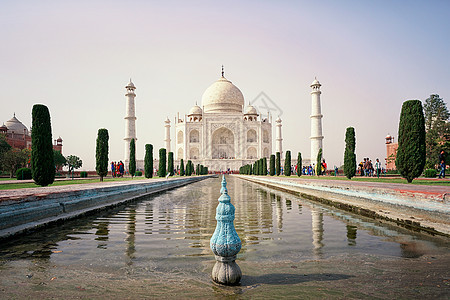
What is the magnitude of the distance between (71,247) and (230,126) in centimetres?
4648

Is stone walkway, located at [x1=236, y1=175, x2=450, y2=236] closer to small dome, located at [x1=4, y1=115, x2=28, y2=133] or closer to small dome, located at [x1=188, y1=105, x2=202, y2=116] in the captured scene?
small dome, located at [x1=188, y1=105, x2=202, y2=116]

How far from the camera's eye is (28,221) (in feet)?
12.4

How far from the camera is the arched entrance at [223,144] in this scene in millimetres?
51688

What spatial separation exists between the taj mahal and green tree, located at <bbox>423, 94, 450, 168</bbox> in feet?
58.0

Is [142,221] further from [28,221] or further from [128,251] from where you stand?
[128,251]

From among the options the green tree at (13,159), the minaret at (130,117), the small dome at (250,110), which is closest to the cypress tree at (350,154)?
the green tree at (13,159)

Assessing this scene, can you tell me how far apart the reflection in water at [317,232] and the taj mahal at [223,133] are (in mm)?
41052

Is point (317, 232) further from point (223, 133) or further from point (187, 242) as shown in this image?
point (223, 133)

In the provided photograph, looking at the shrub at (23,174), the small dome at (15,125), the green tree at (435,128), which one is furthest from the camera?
the small dome at (15,125)

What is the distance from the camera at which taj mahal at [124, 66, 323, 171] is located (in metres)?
48.5

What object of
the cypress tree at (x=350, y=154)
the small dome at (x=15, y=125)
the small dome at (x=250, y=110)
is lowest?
the cypress tree at (x=350, y=154)

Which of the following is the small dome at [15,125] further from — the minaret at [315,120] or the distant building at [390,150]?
the distant building at [390,150]

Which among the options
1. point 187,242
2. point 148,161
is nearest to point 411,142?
point 187,242

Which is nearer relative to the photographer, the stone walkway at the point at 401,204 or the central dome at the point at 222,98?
the stone walkway at the point at 401,204
